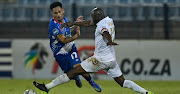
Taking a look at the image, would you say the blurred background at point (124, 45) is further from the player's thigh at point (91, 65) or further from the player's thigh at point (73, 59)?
the player's thigh at point (91, 65)

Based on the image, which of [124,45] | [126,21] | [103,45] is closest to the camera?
[103,45]

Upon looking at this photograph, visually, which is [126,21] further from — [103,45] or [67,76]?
[103,45]

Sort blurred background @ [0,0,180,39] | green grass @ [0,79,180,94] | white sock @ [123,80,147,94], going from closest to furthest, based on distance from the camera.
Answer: white sock @ [123,80,147,94] < green grass @ [0,79,180,94] < blurred background @ [0,0,180,39]

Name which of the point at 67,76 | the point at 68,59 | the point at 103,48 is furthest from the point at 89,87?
the point at 103,48

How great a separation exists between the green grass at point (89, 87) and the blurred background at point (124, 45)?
3.5 inches

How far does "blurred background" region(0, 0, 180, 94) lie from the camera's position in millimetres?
16219

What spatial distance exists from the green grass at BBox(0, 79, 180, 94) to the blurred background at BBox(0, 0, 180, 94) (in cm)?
9

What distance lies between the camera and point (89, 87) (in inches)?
566

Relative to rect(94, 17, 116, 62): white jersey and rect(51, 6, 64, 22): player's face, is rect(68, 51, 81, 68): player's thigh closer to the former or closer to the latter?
rect(51, 6, 64, 22): player's face

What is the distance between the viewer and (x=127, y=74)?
1631 cm

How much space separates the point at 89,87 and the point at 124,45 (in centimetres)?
267

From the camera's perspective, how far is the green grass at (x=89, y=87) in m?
13.1

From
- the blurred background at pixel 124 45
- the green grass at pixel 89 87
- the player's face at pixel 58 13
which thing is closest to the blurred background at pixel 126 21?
the blurred background at pixel 124 45

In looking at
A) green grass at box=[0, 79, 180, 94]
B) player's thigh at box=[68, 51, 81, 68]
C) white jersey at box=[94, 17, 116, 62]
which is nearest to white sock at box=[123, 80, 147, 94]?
white jersey at box=[94, 17, 116, 62]
